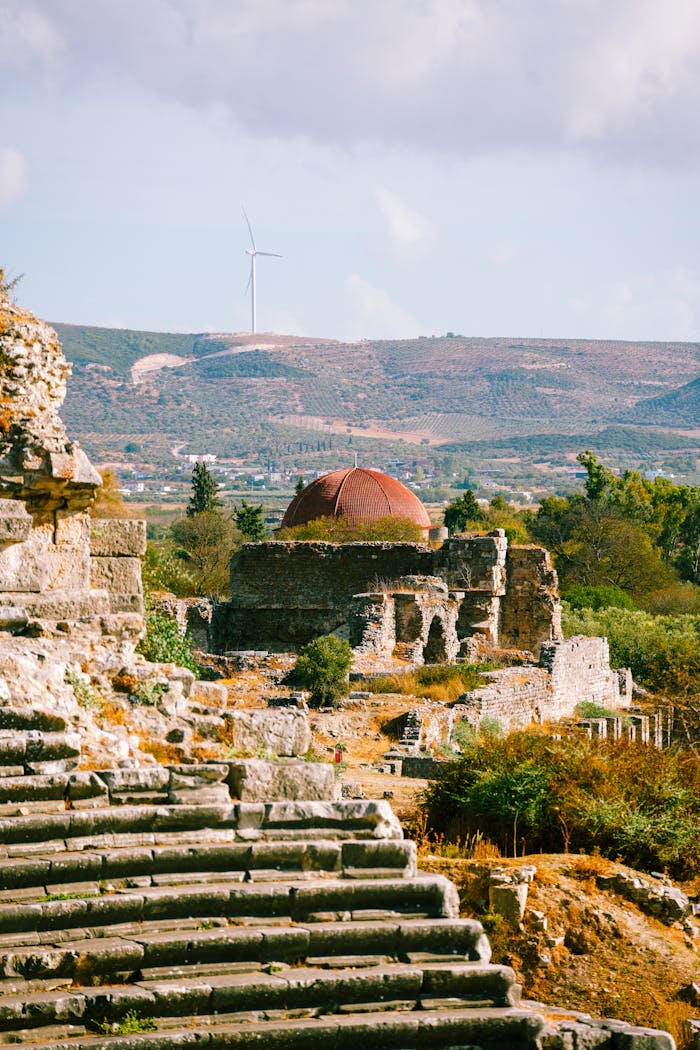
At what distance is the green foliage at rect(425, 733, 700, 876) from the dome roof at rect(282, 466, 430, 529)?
114 ft

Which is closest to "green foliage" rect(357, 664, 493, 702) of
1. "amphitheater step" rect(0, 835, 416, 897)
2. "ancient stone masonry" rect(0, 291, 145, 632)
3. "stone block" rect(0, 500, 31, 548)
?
"ancient stone masonry" rect(0, 291, 145, 632)

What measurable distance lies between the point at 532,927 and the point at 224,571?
4210 centimetres

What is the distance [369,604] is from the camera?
86.9 ft

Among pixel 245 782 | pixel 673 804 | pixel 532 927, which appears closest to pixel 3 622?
pixel 245 782

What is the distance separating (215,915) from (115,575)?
4.79 meters

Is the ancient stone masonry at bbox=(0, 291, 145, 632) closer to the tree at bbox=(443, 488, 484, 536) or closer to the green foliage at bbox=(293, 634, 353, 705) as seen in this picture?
the green foliage at bbox=(293, 634, 353, 705)

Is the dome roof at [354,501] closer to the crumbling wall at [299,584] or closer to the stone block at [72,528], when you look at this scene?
the crumbling wall at [299,584]

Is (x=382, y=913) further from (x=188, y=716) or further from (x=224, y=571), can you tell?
(x=224, y=571)

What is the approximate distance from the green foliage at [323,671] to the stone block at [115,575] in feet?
31.4

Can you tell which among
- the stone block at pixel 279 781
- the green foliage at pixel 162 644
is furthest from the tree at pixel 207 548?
A: the stone block at pixel 279 781

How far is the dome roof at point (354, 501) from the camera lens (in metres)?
47.4

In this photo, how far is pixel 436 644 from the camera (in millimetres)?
27391

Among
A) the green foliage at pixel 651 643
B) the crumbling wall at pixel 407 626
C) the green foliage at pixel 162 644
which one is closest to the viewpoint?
the green foliage at pixel 162 644

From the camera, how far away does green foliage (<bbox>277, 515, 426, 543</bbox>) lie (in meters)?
44.3
